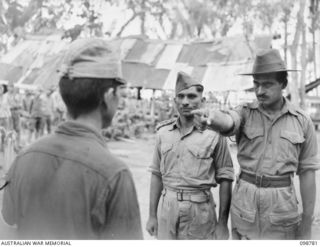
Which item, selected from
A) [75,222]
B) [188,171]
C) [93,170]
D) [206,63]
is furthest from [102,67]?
[206,63]

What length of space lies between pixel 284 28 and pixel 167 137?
275 inches

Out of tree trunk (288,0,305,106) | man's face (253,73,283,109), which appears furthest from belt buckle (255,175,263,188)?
tree trunk (288,0,305,106)

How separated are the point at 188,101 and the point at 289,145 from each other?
0.59 metres

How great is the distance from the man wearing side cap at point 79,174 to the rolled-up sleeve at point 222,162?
3.57 feet

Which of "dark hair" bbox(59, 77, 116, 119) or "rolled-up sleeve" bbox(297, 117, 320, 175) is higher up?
"dark hair" bbox(59, 77, 116, 119)

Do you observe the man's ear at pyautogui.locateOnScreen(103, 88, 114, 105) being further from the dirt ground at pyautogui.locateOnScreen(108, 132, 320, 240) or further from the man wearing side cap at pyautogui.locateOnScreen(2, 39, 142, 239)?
the dirt ground at pyautogui.locateOnScreen(108, 132, 320, 240)

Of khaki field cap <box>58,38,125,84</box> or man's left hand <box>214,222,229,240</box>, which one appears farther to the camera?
man's left hand <box>214,222,229,240</box>

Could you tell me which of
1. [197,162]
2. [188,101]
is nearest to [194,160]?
[197,162]

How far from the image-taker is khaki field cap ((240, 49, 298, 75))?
1846 mm

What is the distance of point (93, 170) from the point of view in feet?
3.16

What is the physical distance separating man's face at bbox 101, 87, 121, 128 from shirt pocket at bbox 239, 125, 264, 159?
0.95m

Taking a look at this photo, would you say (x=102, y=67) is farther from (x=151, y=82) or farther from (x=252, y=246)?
(x=151, y=82)

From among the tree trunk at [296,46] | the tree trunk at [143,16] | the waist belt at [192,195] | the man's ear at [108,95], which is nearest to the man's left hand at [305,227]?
the waist belt at [192,195]

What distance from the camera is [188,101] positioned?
7.06 feet
